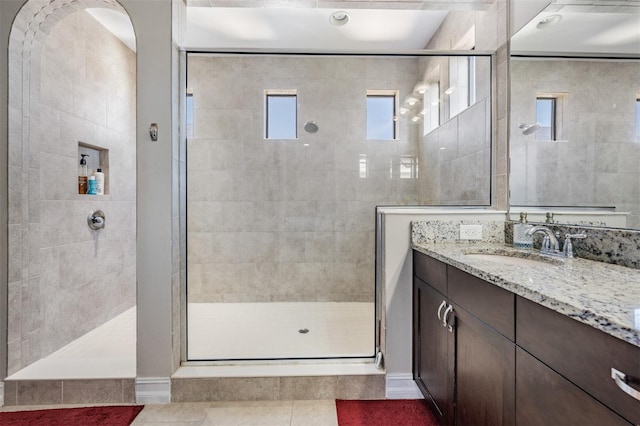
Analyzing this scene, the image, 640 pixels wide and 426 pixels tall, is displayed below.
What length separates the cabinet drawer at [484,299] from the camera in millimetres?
919

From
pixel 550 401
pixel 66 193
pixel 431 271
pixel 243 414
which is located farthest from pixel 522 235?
pixel 66 193

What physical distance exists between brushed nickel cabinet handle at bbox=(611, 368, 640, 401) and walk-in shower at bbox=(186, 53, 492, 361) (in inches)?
87.4

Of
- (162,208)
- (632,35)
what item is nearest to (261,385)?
(162,208)

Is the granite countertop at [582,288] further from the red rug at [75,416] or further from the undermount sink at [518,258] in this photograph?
the red rug at [75,416]

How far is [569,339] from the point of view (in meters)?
0.69

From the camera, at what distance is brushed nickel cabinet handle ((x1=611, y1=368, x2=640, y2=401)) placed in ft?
1.75

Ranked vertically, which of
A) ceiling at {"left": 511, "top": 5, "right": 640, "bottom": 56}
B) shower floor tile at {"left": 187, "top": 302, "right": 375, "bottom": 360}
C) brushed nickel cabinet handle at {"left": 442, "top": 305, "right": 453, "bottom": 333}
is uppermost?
ceiling at {"left": 511, "top": 5, "right": 640, "bottom": 56}

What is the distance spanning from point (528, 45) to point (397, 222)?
1.18 m

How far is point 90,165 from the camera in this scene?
245 centimetres

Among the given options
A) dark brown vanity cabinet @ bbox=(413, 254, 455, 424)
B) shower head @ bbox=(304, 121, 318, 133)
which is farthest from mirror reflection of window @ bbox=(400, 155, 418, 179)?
dark brown vanity cabinet @ bbox=(413, 254, 455, 424)

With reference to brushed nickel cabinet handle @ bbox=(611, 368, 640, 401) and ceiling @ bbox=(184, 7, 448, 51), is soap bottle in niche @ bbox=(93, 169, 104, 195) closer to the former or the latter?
ceiling @ bbox=(184, 7, 448, 51)

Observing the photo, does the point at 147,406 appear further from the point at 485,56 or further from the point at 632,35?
the point at 485,56

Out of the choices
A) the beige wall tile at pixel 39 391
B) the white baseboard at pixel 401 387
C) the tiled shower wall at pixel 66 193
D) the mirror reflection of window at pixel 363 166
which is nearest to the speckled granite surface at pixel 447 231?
the white baseboard at pixel 401 387

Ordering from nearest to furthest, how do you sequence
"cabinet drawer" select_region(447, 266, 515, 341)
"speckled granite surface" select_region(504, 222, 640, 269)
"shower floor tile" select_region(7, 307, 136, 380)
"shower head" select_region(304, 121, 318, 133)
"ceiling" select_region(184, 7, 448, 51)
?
"cabinet drawer" select_region(447, 266, 515, 341) → "speckled granite surface" select_region(504, 222, 640, 269) → "shower floor tile" select_region(7, 307, 136, 380) → "ceiling" select_region(184, 7, 448, 51) → "shower head" select_region(304, 121, 318, 133)
